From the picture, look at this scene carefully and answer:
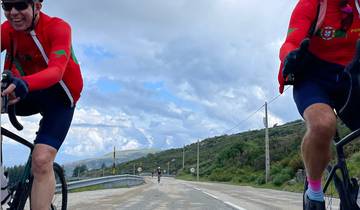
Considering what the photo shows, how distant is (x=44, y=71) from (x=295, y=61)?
1553 mm

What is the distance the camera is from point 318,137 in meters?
Result: 2.92

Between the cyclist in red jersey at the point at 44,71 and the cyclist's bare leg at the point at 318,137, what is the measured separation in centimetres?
162

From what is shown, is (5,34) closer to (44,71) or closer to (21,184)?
(44,71)

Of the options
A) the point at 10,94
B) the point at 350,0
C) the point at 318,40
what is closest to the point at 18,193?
the point at 10,94

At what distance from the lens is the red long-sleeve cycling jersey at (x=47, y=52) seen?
3371 millimetres

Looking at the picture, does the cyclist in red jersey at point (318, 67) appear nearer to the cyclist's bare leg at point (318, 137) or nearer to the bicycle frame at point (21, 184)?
the cyclist's bare leg at point (318, 137)

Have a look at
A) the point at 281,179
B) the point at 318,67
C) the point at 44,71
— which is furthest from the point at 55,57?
the point at 281,179

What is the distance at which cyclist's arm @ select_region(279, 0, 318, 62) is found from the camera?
3121mm

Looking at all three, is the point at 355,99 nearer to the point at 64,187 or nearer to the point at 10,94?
the point at 10,94

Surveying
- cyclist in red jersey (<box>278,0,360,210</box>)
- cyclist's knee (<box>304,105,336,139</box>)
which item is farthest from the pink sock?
cyclist's knee (<box>304,105,336,139</box>)

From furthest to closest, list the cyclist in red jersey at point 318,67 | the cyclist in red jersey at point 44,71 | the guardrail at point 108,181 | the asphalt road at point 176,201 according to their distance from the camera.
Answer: the guardrail at point 108,181, the asphalt road at point 176,201, the cyclist in red jersey at point 44,71, the cyclist in red jersey at point 318,67

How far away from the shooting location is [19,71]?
12.4ft

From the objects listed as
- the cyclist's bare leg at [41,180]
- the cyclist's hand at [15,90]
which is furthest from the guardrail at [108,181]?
the cyclist's hand at [15,90]

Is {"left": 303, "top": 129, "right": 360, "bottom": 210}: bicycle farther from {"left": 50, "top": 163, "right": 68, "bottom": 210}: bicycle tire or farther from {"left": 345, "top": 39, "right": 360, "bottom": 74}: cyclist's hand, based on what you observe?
{"left": 50, "top": 163, "right": 68, "bottom": 210}: bicycle tire
